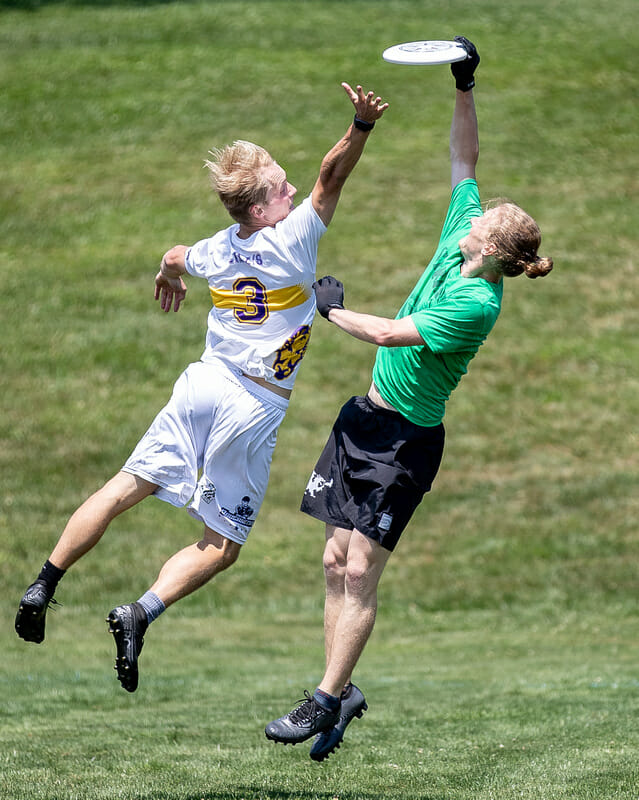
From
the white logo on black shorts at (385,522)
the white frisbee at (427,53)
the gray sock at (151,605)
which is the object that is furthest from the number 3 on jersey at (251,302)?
the gray sock at (151,605)

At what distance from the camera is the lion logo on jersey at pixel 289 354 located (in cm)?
568

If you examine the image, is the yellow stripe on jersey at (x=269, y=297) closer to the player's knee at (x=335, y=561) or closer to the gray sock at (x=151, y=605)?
the player's knee at (x=335, y=561)

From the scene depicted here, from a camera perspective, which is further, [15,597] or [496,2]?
[496,2]

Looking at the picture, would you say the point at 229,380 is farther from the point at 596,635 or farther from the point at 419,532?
the point at 419,532

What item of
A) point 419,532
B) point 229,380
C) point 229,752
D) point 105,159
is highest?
point 229,380

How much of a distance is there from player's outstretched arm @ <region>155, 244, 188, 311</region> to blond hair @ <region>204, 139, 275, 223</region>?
48 centimetres

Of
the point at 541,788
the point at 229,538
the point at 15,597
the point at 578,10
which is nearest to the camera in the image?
the point at 229,538

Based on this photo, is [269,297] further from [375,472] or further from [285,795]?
[285,795]

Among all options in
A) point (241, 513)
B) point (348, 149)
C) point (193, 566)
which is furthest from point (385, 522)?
point (348, 149)

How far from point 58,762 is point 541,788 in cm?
299

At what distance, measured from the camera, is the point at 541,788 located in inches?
249

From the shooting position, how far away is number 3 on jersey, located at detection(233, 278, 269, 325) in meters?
5.60

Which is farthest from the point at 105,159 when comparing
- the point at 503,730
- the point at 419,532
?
the point at 503,730

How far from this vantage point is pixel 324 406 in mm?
17953
